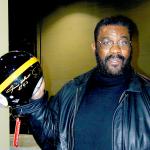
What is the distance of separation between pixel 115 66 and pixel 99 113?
20cm

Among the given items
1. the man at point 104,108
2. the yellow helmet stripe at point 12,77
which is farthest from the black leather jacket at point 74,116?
the yellow helmet stripe at point 12,77

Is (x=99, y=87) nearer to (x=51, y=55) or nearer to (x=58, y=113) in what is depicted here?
(x=58, y=113)

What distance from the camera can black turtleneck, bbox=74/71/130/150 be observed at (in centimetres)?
135

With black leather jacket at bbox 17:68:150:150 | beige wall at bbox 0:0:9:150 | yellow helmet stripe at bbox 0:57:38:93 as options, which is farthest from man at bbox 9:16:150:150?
beige wall at bbox 0:0:9:150

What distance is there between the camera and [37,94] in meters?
1.41

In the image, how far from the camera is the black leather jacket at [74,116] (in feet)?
4.31

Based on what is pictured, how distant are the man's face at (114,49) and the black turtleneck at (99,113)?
0.05 metres

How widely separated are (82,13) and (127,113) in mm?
2603

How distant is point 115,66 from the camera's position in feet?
4.62

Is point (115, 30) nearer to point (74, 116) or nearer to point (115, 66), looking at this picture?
point (115, 66)

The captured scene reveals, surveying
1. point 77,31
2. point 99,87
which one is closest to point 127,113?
point 99,87

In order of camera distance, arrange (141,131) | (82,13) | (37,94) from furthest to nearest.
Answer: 1. (82,13)
2. (37,94)
3. (141,131)

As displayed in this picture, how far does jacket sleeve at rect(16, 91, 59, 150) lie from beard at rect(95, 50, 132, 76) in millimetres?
271

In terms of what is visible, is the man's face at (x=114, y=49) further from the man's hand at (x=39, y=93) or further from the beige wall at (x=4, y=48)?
the beige wall at (x=4, y=48)
